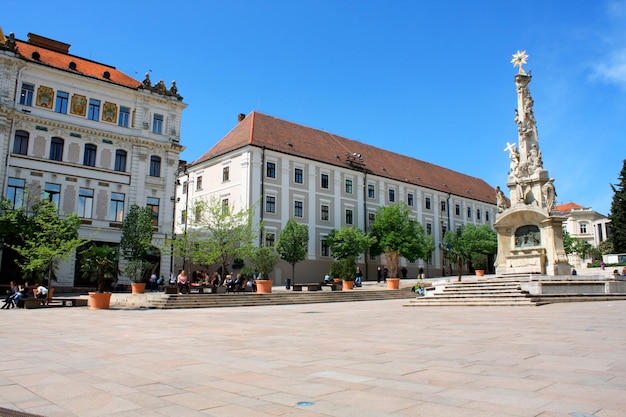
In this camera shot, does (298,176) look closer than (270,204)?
No

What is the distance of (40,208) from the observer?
29938 mm

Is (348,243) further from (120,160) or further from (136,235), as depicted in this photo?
(120,160)

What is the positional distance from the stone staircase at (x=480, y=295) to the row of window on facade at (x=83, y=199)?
23035mm

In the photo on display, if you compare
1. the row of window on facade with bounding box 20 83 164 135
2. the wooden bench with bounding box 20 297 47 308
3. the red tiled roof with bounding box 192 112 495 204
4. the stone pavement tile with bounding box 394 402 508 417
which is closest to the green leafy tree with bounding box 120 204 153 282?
the row of window on facade with bounding box 20 83 164 135

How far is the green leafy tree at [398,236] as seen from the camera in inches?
1877

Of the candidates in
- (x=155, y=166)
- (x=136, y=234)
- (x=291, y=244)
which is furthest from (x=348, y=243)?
(x=136, y=234)

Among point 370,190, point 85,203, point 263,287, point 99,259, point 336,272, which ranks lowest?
point 263,287

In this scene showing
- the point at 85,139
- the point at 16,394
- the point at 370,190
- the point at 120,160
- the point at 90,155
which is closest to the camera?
the point at 16,394

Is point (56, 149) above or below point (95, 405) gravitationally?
above

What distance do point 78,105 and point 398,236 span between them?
30.3 metres

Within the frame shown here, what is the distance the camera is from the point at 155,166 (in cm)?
3784

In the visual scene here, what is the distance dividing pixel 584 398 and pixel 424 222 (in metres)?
54.5

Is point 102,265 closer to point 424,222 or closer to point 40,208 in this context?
point 40,208

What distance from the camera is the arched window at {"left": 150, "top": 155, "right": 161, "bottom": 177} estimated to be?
37594mm
